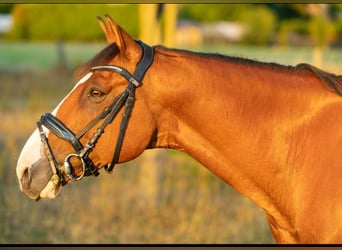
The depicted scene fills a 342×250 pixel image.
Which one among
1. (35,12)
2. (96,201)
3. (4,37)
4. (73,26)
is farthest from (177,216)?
(4,37)

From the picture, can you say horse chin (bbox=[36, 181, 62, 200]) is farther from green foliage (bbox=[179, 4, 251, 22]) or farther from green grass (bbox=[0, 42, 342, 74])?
green foliage (bbox=[179, 4, 251, 22])

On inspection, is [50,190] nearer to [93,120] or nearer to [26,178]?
[26,178]

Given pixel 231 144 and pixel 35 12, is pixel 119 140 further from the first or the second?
pixel 35 12

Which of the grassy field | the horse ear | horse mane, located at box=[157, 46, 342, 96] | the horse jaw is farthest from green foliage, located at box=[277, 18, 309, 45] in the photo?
the horse jaw

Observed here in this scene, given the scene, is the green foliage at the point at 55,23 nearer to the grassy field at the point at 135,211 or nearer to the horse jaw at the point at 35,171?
the grassy field at the point at 135,211

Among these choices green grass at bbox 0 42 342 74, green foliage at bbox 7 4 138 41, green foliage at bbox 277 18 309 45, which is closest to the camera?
green grass at bbox 0 42 342 74

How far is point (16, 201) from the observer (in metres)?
7.68

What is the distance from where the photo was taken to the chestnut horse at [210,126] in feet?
11.1

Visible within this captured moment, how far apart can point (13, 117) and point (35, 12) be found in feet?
44.3

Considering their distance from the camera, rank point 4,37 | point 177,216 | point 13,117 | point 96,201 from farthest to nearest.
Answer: point 4,37 → point 13,117 → point 96,201 → point 177,216

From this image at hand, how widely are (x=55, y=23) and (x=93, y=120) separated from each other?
69.8ft

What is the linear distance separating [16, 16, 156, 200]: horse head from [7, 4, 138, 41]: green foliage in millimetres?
17865

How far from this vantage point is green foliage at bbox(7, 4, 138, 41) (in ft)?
73.2

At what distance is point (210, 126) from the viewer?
3.51 m
